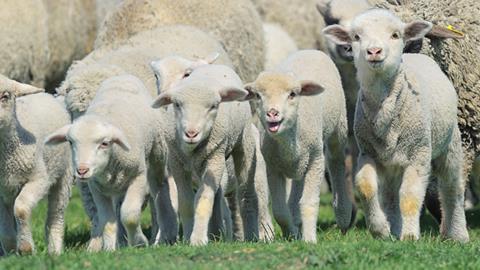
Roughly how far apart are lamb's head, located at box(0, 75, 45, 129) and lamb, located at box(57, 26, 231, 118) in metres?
1.46

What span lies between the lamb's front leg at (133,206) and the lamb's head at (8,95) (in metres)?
0.97

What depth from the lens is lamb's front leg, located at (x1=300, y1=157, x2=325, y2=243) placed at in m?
8.89

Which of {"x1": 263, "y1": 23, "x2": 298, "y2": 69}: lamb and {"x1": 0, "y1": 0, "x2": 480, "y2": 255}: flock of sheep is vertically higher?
{"x1": 0, "y1": 0, "x2": 480, "y2": 255}: flock of sheep

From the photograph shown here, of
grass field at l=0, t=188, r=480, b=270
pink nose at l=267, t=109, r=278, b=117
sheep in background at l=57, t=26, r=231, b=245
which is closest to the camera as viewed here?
grass field at l=0, t=188, r=480, b=270

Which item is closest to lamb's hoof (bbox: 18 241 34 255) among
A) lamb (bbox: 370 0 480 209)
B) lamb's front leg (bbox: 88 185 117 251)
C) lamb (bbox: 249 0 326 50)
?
lamb's front leg (bbox: 88 185 117 251)

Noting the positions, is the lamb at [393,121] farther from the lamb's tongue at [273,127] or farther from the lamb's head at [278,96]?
the lamb's tongue at [273,127]

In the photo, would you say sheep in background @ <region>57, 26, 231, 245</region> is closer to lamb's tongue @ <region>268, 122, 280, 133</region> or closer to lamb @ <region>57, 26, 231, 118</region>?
lamb @ <region>57, 26, 231, 118</region>

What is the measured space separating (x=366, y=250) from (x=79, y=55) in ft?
33.4

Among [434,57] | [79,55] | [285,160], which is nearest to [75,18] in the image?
[79,55]

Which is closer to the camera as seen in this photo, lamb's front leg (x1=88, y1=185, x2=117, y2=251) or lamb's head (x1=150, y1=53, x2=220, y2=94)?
lamb's front leg (x1=88, y1=185, x2=117, y2=251)

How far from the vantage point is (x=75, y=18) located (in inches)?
682

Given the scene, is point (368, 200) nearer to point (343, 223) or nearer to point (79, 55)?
point (343, 223)

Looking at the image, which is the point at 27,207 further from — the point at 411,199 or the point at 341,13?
the point at 341,13

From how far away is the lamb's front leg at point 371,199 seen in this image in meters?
8.81
